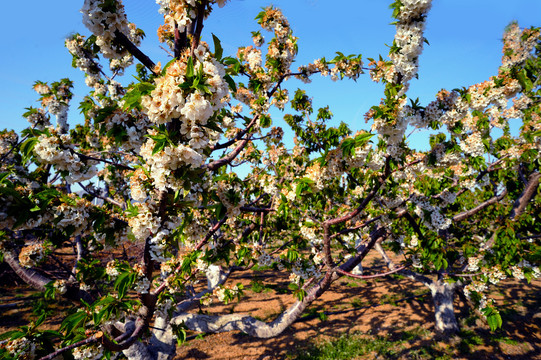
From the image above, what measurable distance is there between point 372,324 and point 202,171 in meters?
8.23

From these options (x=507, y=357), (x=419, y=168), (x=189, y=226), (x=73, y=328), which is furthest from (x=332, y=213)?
(x=507, y=357)

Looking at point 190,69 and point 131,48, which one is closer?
point 190,69

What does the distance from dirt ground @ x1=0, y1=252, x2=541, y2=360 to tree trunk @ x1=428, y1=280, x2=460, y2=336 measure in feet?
0.91

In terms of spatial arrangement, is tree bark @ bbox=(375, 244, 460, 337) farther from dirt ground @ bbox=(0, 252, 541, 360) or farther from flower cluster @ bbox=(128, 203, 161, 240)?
flower cluster @ bbox=(128, 203, 161, 240)

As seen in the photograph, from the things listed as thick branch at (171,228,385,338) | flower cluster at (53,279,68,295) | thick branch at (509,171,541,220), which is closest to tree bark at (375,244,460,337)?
thick branch at (509,171,541,220)

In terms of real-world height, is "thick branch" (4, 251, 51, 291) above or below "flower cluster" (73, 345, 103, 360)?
above

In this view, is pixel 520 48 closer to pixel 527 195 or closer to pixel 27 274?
pixel 527 195

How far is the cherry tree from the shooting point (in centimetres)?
183

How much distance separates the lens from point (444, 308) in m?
7.13

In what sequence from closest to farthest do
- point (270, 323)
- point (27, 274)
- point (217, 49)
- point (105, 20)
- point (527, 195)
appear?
1. point (217, 49)
2. point (105, 20)
3. point (27, 274)
4. point (270, 323)
5. point (527, 195)

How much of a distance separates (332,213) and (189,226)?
389cm

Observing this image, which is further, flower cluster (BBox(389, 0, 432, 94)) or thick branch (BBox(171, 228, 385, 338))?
thick branch (BBox(171, 228, 385, 338))

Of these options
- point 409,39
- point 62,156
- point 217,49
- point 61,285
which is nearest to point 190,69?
point 217,49

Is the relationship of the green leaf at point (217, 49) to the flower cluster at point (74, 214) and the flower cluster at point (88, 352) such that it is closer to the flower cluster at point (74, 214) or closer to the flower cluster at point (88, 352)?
the flower cluster at point (74, 214)
